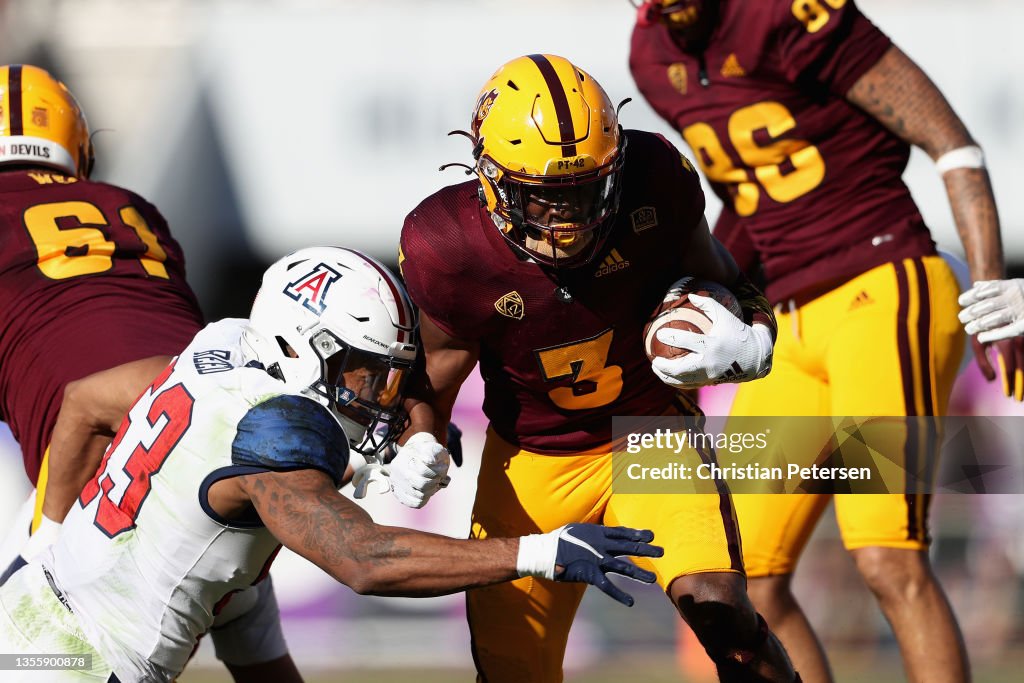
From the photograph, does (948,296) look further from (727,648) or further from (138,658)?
(138,658)

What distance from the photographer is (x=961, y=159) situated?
3.83m

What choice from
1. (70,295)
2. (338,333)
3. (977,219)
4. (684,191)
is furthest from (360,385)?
(977,219)

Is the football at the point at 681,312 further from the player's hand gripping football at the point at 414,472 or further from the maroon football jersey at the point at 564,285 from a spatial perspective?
the player's hand gripping football at the point at 414,472

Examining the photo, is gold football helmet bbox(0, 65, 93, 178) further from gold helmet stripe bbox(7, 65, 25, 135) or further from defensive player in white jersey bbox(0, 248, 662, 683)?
defensive player in white jersey bbox(0, 248, 662, 683)

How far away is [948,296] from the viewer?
12.7ft

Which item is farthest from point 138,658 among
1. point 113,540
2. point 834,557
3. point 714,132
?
point 834,557

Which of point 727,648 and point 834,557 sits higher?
point 727,648

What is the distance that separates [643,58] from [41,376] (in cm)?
220

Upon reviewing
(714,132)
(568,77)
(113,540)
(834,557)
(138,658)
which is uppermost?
(568,77)

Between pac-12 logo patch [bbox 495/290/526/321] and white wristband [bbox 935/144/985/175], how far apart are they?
4.73 ft

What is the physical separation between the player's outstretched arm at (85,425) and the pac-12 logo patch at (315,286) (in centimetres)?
75

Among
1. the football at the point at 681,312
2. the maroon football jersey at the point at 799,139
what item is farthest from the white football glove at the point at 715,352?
the maroon football jersey at the point at 799,139

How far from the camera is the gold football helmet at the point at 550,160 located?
3043 millimetres

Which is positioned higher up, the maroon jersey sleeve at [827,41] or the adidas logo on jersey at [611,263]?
the maroon jersey sleeve at [827,41]
